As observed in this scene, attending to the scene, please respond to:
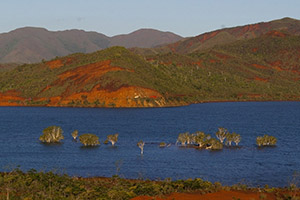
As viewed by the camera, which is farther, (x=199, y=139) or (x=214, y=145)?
(x=199, y=139)

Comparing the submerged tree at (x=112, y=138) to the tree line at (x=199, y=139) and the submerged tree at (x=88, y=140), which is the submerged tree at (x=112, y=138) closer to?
the tree line at (x=199, y=139)

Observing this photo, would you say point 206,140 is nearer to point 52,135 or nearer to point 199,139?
point 199,139

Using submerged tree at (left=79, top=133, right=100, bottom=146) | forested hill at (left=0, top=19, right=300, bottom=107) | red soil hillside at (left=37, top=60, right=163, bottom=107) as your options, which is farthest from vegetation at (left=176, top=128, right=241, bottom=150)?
forested hill at (left=0, top=19, right=300, bottom=107)

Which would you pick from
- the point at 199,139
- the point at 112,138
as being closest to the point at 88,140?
Result: the point at 112,138

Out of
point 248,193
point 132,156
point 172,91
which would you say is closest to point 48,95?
point 172,91

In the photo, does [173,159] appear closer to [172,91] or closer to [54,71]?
[172,91]

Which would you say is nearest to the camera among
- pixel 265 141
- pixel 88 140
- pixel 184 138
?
pixel 184 138

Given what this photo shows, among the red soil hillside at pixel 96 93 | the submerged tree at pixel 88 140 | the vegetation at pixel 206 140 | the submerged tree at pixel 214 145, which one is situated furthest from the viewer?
the red soil hillside at pixel 96 93

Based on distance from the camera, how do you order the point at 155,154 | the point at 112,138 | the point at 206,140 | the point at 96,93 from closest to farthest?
the point at 155,154, the point at 206,140, the point at 112,138, the point at 96,93

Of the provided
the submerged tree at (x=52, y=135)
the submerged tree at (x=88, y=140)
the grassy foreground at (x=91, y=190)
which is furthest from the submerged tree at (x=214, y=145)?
the grassy foreground at (x=91, y=190)

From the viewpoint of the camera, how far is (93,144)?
2709 inches

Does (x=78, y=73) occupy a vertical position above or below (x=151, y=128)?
above

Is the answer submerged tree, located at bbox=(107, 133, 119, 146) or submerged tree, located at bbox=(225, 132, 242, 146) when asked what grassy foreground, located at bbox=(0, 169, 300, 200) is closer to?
submerged tree, located at bbox=(225, 132, 242, 146)

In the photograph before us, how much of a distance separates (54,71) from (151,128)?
349 ft
